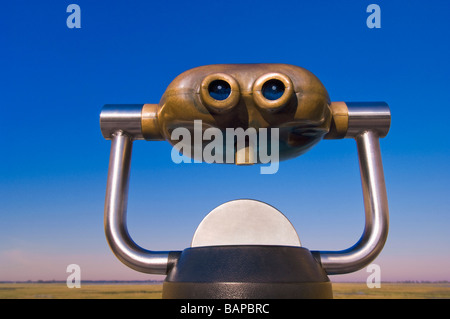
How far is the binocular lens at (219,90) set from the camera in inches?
51.8

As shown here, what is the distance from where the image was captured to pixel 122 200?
1527 millimetres

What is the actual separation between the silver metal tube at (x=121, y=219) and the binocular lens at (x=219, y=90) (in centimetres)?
43

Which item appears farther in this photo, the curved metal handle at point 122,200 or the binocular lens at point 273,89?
the curved metal handle at point 122,200

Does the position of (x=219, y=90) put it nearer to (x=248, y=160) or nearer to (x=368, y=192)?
(x=248, y=160)

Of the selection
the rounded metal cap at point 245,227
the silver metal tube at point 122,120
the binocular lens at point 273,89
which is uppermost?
the silver metal tube at point 122,120

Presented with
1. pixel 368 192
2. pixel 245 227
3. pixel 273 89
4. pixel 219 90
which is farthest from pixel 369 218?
pixel 219 90

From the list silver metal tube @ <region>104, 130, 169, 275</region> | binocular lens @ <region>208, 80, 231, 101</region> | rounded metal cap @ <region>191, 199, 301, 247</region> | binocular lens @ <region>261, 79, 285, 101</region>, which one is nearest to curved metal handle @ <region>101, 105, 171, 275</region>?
silver metal tube @ <region>104, 130, 169, 275</region>

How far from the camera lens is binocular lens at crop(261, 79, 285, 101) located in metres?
1.31

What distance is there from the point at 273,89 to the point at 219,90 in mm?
158

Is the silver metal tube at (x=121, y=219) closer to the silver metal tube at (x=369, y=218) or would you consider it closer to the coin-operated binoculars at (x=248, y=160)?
the coin-operated binoculars at (x=248, y=160)

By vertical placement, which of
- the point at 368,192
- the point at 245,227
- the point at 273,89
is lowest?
the point at 245,227

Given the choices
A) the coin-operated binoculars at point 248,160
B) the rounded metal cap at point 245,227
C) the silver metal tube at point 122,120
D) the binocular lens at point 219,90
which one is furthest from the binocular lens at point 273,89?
the silver metal tube at point 122,120

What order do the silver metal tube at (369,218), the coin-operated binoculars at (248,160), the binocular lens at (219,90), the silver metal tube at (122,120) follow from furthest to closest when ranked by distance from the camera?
the silver metal tube at (122,120) → the silver metal tube at (369,218) → the binocular lens at (219,90) → the coin-operated binoculars at (248,160)
